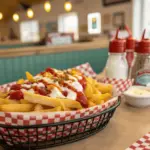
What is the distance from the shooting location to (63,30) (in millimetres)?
12523

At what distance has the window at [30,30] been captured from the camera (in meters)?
14.1

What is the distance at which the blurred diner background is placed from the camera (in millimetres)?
2766

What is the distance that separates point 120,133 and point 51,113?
0.28 metres

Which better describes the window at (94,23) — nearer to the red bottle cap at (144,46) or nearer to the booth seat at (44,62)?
the booth seat at (44,62)

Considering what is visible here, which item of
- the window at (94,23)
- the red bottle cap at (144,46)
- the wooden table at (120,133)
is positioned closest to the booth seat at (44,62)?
the red bottle cap at (144,46)

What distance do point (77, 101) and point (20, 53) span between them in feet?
6.56

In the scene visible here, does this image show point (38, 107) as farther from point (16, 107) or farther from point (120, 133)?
point (120, 133)

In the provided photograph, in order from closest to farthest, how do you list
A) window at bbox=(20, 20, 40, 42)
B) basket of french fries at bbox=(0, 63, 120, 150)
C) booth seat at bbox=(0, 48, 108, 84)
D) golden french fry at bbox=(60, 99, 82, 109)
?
basket of french fries at bbox=(0, 63, 120, 150) → golden french fry at bbox=(60, 99, 82, 109) → booth seat at bbox=(0, 48, 108, 84) → window at bbox=(20, 20, 40, 42)

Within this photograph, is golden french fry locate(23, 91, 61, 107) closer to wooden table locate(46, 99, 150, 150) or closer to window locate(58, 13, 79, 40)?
wooden table locate(46, 99, 150, 150)

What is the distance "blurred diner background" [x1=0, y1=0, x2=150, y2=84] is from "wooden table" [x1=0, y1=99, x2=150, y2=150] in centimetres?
61

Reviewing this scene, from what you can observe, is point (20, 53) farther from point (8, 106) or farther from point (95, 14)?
point (95, 14)

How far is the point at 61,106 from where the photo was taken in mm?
797

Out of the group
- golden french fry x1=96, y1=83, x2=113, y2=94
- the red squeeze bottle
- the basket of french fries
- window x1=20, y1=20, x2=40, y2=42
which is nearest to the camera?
the basket of french fries

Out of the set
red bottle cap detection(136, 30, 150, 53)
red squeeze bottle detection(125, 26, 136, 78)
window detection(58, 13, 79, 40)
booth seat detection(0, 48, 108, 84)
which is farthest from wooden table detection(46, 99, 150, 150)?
window detection(58, 13, 79, 40)
